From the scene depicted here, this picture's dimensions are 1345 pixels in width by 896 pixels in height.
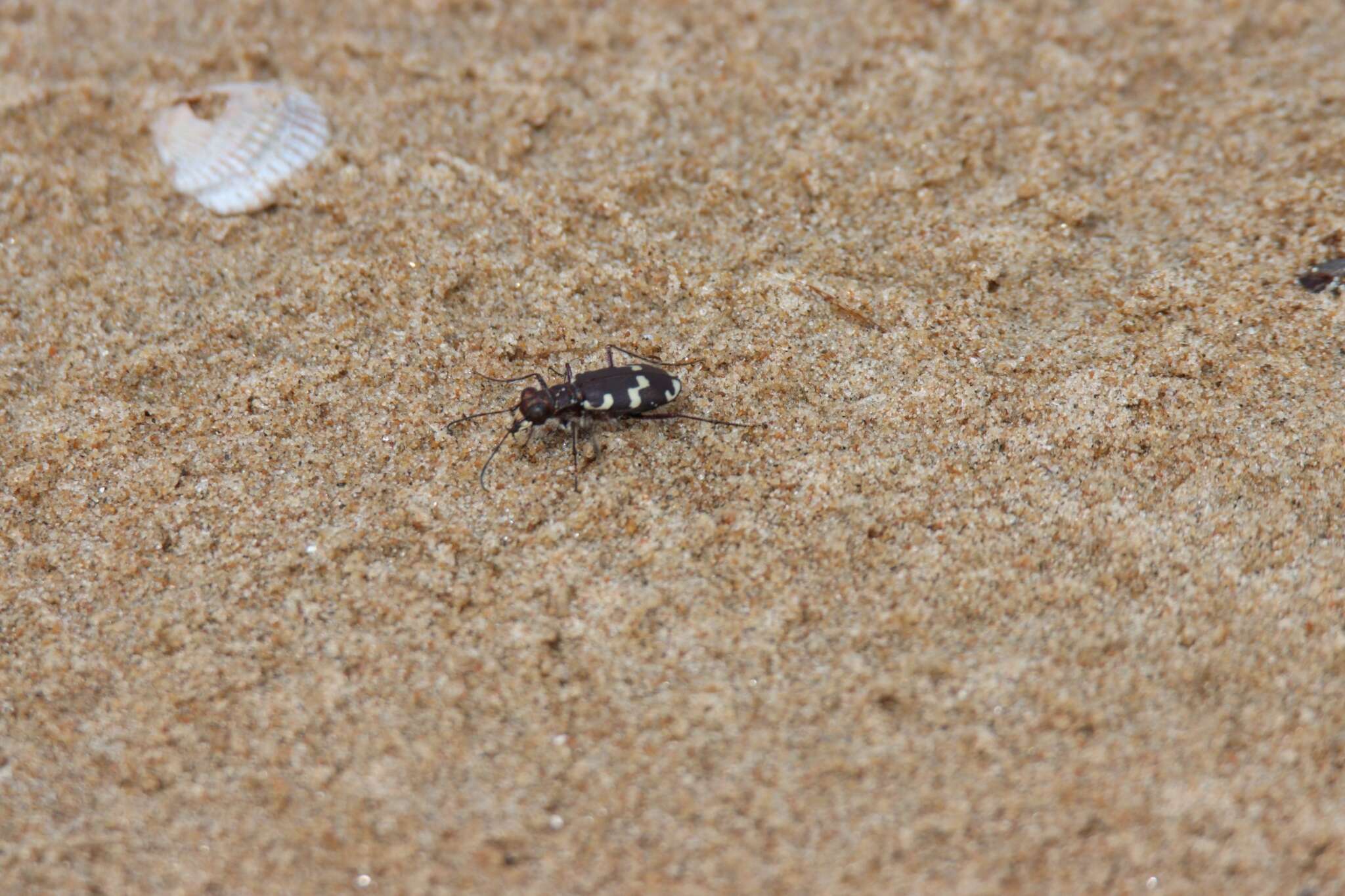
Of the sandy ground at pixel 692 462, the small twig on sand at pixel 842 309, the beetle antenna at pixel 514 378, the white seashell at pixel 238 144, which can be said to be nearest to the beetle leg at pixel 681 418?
the sandy ground at pixel 692 462

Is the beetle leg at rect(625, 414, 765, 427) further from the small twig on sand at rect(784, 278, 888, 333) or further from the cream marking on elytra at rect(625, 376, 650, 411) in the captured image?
the small twig on sand at rect(784, 278, 888, 333)

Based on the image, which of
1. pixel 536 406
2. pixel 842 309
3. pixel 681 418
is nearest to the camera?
pixel 536 406

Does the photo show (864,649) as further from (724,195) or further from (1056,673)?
(724,195)

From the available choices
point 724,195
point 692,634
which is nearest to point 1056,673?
point 692,634

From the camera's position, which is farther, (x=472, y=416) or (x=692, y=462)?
(x=472, y=416)

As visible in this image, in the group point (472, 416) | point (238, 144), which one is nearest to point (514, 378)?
point (472, 416)

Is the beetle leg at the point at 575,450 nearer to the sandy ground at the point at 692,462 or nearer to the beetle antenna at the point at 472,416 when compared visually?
the sandy ground at the point at 692,462

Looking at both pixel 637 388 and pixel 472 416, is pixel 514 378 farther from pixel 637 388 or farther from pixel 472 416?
pixel 637 388
